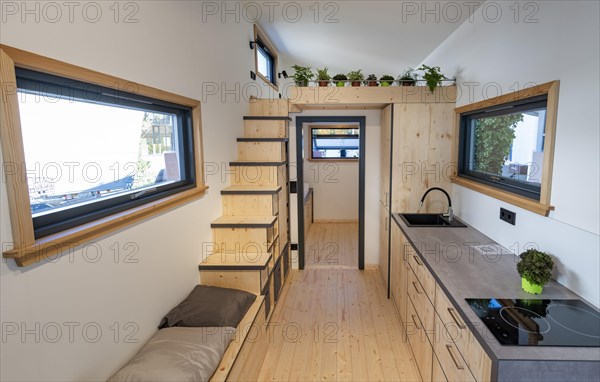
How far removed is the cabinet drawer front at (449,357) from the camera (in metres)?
1.51

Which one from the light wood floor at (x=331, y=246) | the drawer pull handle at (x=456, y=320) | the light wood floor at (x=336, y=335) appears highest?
the drawer pull handle at (x=456, y=320)

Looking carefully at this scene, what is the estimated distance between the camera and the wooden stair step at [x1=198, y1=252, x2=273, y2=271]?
258 cm

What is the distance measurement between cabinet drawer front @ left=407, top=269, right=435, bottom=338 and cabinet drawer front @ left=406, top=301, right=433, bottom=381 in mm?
65

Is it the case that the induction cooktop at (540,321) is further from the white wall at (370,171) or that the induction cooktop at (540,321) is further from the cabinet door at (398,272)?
the white wall at (370,171)

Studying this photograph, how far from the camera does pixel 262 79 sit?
14.5 ft

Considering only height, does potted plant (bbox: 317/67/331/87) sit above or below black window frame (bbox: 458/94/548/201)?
above

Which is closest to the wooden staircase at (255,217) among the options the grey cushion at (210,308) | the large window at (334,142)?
the grey cushion at (210,308)

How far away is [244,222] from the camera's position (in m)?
2.89

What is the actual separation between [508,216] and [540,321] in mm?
980

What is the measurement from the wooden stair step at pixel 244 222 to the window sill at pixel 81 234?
730mm

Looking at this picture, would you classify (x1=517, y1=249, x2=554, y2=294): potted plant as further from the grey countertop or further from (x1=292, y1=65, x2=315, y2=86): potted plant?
(x1=292, y1=65, x2=315, y2=86): potted plant

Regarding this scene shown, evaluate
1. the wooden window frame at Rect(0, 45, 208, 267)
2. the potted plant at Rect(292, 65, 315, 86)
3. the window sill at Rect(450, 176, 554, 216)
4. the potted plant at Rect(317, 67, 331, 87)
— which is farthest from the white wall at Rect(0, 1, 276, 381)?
the window sill at Rect(450, 176, 554, 216)

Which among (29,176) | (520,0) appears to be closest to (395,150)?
(520,0)

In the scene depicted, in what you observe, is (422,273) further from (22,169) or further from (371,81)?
(22,169)
